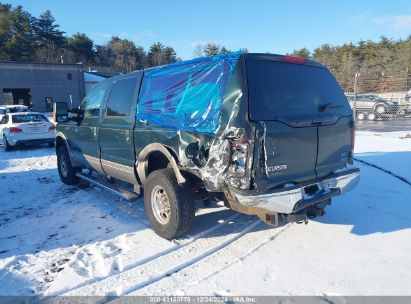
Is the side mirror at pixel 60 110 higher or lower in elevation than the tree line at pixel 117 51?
lower

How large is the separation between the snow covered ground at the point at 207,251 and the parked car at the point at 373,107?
1676 cm

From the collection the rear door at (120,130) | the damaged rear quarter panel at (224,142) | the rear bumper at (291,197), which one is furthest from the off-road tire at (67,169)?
the rear bumper at (291,197)

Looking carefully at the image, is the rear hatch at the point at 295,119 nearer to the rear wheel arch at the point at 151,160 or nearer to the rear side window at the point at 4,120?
the rear wheel arch at the point at 151,160

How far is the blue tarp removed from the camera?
11.5 feet

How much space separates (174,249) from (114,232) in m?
1.01

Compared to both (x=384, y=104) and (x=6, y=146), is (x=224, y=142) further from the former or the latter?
(x=384, y=104)

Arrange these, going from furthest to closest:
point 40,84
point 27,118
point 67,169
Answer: point 40,84 → point 27,118 → point 67,169

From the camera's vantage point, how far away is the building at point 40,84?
38625 millimetres

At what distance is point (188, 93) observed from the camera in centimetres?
393

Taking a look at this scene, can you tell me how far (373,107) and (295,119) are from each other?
20.3 meters

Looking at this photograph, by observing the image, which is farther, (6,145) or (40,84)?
(40,84)

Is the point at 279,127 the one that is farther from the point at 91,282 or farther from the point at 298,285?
the point at 91,282

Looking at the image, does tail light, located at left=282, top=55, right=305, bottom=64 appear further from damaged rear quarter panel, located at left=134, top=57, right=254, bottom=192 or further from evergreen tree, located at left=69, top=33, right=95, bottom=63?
evergreen tree, located at left=69, top=33, right=95, bottom=63

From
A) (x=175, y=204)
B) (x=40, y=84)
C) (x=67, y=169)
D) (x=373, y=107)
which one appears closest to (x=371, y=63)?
(x=373, y=107)
